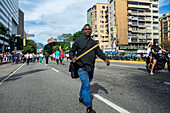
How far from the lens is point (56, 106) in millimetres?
3578

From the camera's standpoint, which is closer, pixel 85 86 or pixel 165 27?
pixel 85 86

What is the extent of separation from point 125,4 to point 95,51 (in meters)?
63.4

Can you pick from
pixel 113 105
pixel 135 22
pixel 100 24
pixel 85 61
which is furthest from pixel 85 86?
A: pixel 100 24

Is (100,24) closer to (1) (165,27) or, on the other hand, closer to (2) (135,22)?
(2) (135,22)

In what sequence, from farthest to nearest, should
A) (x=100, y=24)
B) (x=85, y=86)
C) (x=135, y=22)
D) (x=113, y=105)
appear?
(x=100, y=24) → (x=135, y=22) → (x=113, y=105) → (x=85, y=86)

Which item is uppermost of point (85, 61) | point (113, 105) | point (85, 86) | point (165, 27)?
point (165, 27)

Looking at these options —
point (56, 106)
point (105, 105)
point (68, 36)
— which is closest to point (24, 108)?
point (56, 106)

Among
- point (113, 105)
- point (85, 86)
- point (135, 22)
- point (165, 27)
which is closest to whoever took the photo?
point (85, 86)

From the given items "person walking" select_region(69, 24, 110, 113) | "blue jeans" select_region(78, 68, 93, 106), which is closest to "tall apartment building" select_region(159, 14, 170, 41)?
"person walking" select_region(69, 24, 110, 113)

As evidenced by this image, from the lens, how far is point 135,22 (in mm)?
64188

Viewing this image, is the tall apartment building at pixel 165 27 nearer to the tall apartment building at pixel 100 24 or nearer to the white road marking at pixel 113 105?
the tall apartment building at pixel 100 24

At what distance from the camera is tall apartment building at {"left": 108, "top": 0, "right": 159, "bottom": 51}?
198 ft

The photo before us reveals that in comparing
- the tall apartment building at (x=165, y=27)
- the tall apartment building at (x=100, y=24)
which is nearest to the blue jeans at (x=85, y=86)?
the tall apartment building at (x=100, y=24)

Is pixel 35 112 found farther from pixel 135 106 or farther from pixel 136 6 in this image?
pixel 136 6
